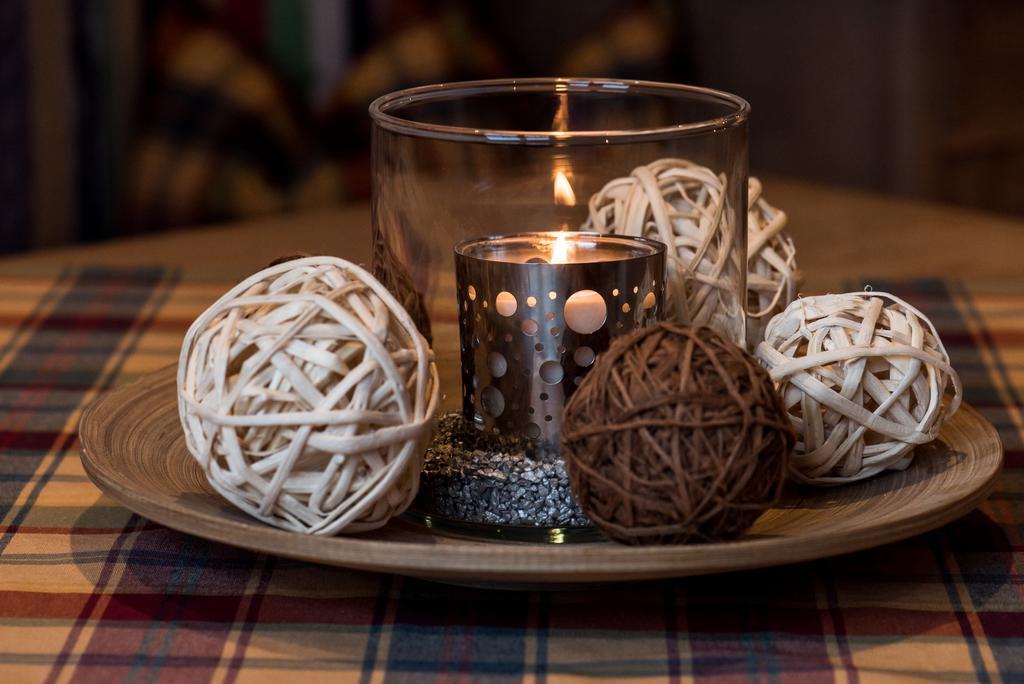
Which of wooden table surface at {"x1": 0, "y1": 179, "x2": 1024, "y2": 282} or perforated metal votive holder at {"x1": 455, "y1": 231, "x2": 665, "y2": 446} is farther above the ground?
perforated metal votive holder at {"x1": 455, "y1": 231, "x2": 665, "y2": 446}

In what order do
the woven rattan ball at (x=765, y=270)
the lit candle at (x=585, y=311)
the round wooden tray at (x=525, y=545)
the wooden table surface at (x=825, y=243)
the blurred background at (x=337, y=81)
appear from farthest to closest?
1. the blurred background at (x=337, y=81)
2. the wooden table surface at (x=825, y=243)
3. the woven rattan ball at (x=765, y=270)
4. the lit candle at (x=585, y=311)
5. the round wooden tray at (x=525, y=545)

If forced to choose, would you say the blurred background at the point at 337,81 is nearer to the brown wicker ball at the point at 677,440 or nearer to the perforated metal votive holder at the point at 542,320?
the perforated metal votive holder at the point at 542,320

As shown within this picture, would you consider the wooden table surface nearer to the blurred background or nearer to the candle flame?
the blurred background

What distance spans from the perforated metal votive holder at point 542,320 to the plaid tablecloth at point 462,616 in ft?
0.30

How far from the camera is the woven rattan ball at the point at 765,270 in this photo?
0.65m

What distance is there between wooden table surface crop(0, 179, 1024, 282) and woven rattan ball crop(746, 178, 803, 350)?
339 mm

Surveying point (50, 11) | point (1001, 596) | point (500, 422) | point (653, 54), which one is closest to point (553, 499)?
point (500, 422)

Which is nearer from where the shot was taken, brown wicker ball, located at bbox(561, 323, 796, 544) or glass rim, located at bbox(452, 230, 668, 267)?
brown wicker ball, located at bbox(561, 323, 796, 544)

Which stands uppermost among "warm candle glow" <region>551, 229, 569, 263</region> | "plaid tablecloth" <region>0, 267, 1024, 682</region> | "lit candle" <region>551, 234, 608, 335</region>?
"warm candle glow" <region>551, 229, 569, 263</region>

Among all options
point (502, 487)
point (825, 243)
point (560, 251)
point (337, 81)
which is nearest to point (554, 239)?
point (560, 251)

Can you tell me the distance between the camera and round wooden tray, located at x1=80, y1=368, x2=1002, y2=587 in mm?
447

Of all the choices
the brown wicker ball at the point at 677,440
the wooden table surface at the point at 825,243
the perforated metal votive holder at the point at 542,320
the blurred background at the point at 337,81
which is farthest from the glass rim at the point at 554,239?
the blurred background at the point at 337,81

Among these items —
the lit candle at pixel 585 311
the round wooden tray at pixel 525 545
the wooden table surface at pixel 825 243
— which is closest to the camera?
the round wooden tray at pixel 525 545

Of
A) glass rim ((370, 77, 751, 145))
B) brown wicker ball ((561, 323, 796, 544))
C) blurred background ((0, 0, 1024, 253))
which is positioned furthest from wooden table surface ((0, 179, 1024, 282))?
brown wicker ball ((561, 323, 796, 544))
